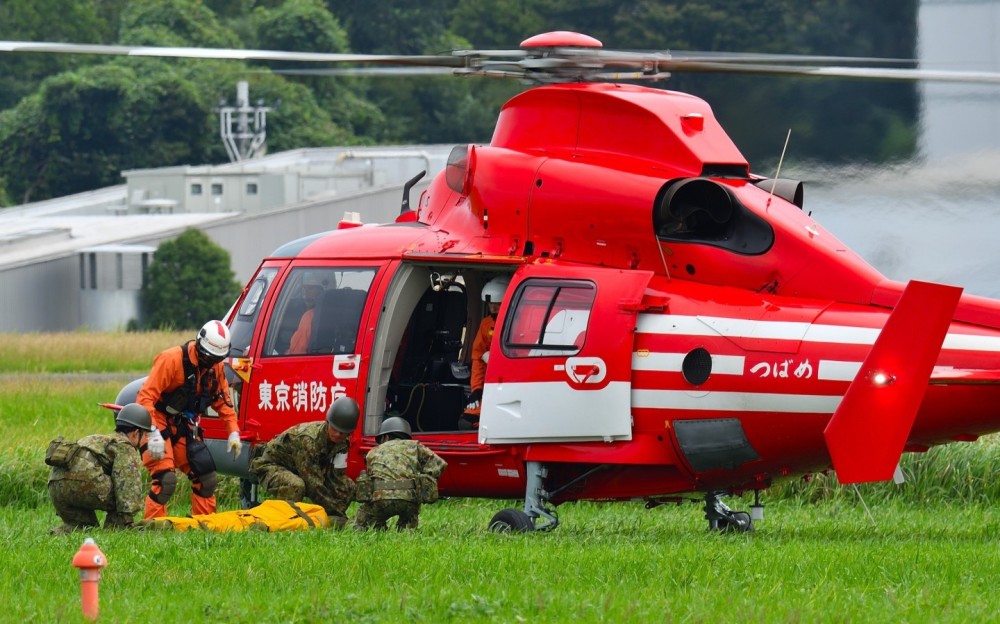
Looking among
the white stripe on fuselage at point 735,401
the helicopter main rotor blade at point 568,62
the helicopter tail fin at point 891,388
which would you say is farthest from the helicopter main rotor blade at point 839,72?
the white stripe on fuselage at point 735,401

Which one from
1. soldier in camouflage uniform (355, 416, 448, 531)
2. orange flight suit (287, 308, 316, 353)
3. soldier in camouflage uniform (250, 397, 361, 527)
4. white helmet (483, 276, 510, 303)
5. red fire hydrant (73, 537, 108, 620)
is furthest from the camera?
orange flight suit (287, 308, 316, 353)

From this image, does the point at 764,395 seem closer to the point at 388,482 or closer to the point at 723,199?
the point at 723,199

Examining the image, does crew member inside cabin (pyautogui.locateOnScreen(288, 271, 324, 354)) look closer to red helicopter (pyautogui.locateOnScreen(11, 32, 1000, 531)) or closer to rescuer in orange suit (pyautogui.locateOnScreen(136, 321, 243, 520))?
red helicopter (pyautogui.locateOnScreen(11, 32, 1000, 531))

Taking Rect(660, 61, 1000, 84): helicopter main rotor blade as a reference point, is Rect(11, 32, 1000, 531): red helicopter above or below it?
below

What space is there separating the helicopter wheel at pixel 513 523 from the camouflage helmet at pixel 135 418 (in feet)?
9.87

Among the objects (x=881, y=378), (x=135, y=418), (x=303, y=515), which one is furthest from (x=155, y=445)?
(x=881, y=378)

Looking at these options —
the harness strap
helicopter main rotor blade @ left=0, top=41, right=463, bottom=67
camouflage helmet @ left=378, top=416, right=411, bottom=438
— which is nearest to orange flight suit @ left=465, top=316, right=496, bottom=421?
camouflage helmet @ left=378, top=416, right=411, bottom=438

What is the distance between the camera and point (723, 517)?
1453 cm

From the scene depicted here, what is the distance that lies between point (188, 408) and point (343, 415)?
161cm

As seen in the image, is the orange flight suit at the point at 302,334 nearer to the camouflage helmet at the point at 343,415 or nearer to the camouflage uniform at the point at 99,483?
the camouflage helmet at the point at 343,415

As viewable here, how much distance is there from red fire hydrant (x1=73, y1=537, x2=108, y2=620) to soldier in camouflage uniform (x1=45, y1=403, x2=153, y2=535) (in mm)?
4456

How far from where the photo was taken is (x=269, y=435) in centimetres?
1515

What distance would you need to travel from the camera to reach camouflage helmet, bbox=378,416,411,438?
1412 cm

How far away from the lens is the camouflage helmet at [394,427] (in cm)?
1412
